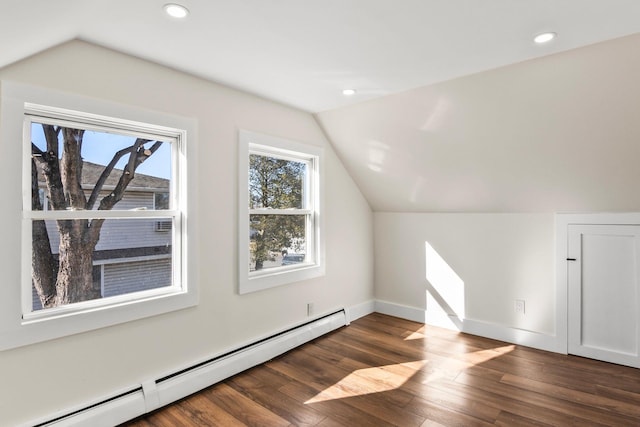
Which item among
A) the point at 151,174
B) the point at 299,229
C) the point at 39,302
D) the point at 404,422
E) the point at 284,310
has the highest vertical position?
the point at 151,174

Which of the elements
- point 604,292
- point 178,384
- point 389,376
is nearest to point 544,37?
point 604,292

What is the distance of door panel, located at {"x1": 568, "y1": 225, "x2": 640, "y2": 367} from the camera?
275 centimetres

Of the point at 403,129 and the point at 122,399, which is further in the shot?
the point at 403,129

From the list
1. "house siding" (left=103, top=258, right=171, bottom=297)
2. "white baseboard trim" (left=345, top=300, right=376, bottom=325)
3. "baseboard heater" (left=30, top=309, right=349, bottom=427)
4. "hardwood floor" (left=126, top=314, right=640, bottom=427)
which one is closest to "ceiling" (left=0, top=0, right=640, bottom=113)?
"house siding" (left=103, top=258, right=171, bottom=297)

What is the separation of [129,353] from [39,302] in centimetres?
58

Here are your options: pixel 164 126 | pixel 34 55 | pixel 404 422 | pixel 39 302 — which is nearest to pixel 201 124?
pixel 164 126

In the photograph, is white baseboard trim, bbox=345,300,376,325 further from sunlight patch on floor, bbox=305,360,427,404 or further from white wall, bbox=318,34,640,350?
sunlight patch on floor, bbox=305,360,427,404

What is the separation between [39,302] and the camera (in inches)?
74.8

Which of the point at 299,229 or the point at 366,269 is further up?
the point at 299,229

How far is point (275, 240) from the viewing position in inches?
128

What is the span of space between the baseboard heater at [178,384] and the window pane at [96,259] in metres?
0.61

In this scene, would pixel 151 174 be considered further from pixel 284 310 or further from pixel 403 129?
pixel 403 129

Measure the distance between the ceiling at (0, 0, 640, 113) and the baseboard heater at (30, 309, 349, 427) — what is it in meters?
1.87

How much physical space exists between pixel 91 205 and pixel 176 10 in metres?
1.25
